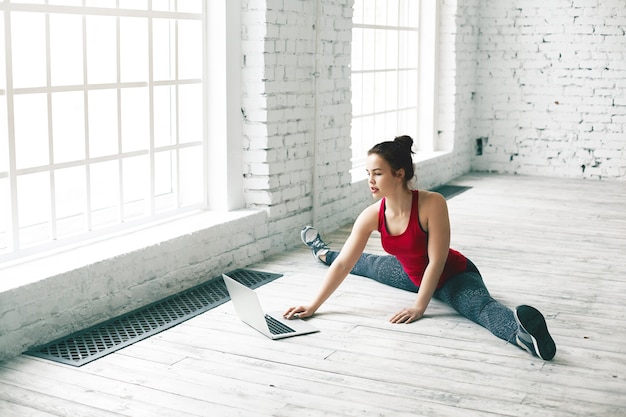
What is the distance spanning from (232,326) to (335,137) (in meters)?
2.13

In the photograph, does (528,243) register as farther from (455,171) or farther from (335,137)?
(455,171)

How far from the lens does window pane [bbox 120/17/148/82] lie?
400cm

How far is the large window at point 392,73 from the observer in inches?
253

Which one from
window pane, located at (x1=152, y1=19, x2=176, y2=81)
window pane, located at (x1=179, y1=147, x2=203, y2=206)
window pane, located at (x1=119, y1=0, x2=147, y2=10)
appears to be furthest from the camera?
window pane, located at (x1=179, y1=147, x2=203, y2=206)

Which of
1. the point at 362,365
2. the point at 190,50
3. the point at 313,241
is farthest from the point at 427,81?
the point at 362,365

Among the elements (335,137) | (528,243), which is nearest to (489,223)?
(528,243)

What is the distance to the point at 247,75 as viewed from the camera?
468 cm

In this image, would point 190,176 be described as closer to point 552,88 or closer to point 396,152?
point 396,152

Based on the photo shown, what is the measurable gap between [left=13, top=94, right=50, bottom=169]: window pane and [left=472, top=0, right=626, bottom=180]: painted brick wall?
5.52 meters

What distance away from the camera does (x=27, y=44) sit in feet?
11.5

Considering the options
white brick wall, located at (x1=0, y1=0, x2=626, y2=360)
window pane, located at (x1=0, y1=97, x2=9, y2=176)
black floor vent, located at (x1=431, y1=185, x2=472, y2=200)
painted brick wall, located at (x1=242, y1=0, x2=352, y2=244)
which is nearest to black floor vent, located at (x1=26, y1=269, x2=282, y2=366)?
white brick wall, located at (x1=0, y1=0, x2=626, y2=360)

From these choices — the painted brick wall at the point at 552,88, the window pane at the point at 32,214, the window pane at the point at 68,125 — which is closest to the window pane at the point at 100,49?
the window pane at the point at 68,125

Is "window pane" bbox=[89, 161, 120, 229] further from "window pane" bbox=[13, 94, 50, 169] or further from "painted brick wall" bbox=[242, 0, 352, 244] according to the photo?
"painted brick wall" bbox=[242, 0, 352, 244]

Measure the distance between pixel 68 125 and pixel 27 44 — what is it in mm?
410
